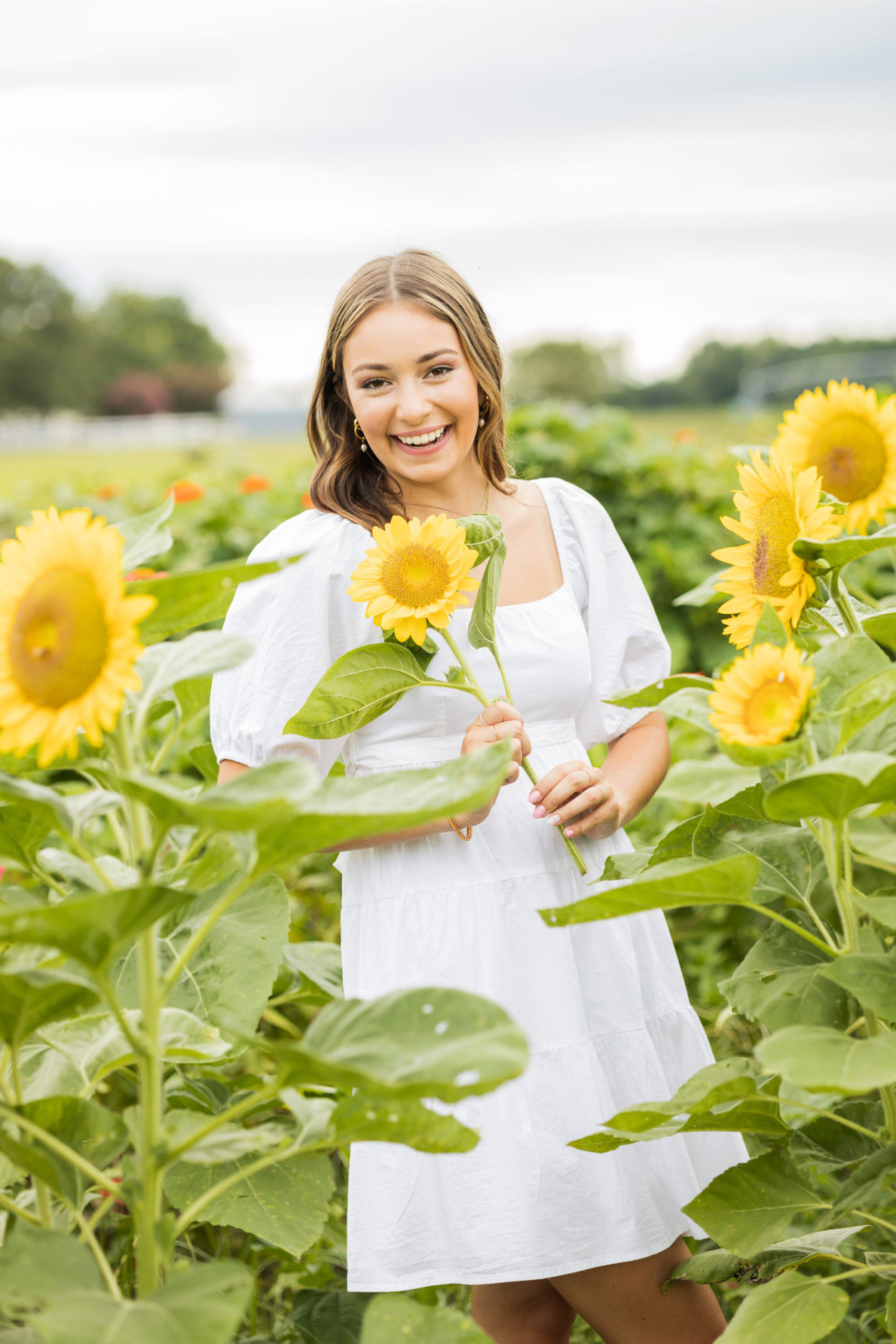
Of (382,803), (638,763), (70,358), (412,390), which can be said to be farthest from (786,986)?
(70,358)

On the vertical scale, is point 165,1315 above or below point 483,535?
below

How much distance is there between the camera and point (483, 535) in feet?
4.63

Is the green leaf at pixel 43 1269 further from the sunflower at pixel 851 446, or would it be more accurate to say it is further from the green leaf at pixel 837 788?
the sunflower at pixel 851 446

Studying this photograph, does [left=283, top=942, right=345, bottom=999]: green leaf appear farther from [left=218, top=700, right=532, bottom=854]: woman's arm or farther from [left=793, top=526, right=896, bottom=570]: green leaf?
[left=793, top=526, right=896, bottom=570]: green leaf

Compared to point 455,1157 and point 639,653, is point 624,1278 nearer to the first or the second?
point 455,1157

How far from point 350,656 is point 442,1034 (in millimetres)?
578

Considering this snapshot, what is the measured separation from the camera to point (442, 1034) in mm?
836

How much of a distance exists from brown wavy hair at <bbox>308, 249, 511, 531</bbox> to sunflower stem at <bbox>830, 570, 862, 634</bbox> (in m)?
0.80

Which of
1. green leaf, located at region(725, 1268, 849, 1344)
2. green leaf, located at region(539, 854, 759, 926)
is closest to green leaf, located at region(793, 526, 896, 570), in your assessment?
green leaf, located at region(539, 854, 759, 926)

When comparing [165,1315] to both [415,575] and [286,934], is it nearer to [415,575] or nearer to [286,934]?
[286,934]

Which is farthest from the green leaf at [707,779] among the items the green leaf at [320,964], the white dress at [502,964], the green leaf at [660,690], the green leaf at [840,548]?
the green leaf at [320,964]

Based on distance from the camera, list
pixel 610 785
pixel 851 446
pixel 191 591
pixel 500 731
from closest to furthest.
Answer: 1. pixel 191 591
2. pixel 851 446
3. pixel 500 731
4. pixel 610 785

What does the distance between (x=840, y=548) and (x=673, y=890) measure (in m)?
0.35

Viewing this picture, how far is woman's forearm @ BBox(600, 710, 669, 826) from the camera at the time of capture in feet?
5.97
